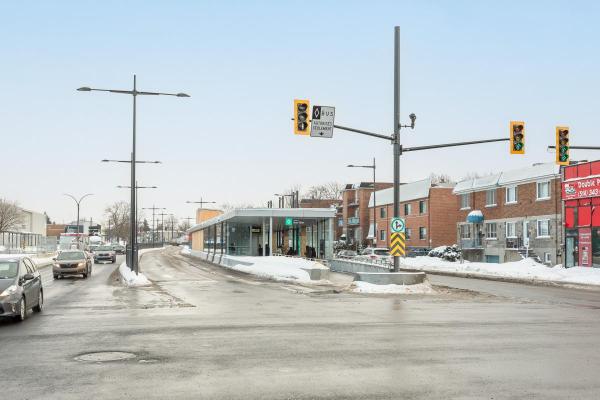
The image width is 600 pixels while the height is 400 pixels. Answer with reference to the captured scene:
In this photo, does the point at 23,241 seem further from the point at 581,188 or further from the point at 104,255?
the point at 581,188

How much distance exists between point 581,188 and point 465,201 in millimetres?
19504

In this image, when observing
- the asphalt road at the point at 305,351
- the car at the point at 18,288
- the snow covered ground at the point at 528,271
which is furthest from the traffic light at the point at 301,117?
the snow covered ground at the point at 528,271

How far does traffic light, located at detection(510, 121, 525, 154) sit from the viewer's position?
23875mm

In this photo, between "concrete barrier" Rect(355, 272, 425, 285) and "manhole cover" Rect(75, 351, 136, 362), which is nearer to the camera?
"manhole cover" Rect(75, 351, 136, 362)

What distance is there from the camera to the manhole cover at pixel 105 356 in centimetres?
896

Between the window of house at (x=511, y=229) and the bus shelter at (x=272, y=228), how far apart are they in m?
15.3

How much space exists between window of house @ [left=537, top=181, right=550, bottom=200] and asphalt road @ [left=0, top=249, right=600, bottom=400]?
3008 cm

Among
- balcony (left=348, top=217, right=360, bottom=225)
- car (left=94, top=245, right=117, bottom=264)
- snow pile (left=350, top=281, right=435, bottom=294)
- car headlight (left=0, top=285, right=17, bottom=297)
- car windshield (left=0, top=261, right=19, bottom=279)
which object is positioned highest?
balcony (left=348, top=217, right=360, bottom=225)

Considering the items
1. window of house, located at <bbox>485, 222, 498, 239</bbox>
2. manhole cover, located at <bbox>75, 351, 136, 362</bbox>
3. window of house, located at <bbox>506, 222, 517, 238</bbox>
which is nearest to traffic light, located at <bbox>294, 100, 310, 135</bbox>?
manhole cover, located at <bbox>75, 351, 136, 362</bbox>

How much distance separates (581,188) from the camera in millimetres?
39188

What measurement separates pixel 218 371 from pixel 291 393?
1.49 metres

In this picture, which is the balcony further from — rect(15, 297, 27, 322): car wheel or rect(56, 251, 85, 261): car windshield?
rect(15, 297, 27, 322): car wheel

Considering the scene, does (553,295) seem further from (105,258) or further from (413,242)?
(413,242)

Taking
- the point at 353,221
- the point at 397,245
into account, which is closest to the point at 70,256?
the point at 397,245
